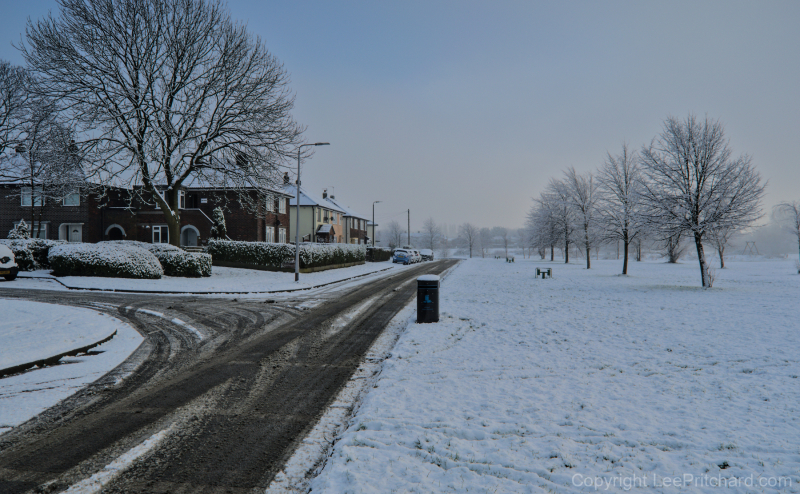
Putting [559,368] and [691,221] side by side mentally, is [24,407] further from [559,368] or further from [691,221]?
[691,221]

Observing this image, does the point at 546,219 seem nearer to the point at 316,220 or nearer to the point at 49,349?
the point at 316,220

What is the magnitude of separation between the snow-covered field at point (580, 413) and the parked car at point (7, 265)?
1967 cm

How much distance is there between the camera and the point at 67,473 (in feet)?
11.2

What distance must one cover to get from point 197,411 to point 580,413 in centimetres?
466

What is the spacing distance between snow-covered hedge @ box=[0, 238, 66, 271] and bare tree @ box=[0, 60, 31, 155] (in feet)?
45.1

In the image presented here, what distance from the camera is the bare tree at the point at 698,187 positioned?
18359 millimetres

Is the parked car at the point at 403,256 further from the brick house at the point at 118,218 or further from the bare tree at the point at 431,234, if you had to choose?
the bare tree at the point at 431,234

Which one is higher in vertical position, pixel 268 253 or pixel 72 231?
pixel 72 231

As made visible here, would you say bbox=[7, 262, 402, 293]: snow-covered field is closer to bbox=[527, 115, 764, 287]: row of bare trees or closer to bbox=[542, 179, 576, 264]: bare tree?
bbox=[527, 115, 764, 287]: row of bare trees

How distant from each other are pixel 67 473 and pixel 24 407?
2.21 m

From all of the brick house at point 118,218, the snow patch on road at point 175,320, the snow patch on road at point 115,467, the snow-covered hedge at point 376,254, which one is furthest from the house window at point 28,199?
the snow patch on road at point 115,467

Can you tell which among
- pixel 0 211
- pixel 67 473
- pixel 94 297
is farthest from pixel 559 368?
pixel 0 211

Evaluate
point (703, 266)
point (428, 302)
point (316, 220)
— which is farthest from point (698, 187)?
point (316, 220)

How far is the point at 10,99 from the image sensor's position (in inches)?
1130
